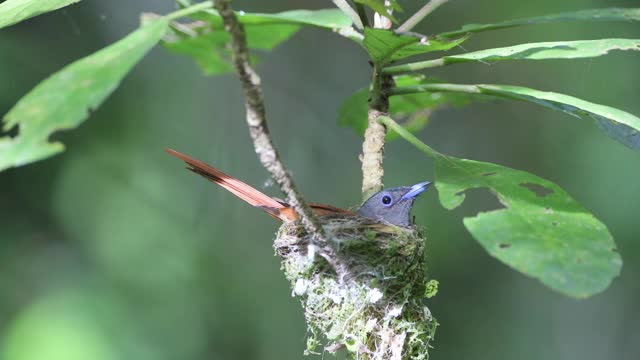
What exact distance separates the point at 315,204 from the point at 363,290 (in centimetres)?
61

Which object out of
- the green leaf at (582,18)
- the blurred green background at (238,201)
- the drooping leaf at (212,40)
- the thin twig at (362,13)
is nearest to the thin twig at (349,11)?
the thin twig at (362,13)

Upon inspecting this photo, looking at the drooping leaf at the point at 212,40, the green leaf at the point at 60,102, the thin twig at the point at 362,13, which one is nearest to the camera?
the green leaf at the point at 60,102

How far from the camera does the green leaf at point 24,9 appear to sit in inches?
76.6

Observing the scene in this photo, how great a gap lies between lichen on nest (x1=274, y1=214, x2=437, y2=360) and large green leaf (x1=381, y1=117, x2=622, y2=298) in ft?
1.85

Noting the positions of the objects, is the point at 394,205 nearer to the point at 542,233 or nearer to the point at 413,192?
the point at 413,192

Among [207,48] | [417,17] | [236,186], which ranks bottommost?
[236,186]

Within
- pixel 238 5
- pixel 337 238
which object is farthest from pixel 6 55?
pixel 337 238

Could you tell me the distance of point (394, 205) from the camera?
3258 mm

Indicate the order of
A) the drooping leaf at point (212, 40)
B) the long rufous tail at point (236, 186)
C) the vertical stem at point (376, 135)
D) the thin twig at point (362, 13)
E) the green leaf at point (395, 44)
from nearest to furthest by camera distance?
the green leaf at point (395, 44)
the thin twig at point (362, 13)
the vertical stem at point (376, 135)
the long rufous tail at point (236, 186)
the drooping leaf at point (212, 40)

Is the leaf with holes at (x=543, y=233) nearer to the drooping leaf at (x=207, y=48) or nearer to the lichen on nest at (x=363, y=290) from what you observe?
the lichen on nest at (x=363, y=290)

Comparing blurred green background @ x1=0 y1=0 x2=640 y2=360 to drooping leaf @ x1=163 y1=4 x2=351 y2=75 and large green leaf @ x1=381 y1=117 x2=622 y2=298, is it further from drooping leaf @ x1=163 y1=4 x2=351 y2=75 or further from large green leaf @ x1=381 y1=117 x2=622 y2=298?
large green leaf @ x1=381 y1=117 x2=622 y2=298

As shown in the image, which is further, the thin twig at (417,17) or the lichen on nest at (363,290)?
the lichen on nest at (363,290)

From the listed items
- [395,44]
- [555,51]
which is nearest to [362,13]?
[395,44]

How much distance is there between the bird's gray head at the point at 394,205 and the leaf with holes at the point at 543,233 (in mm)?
1103
